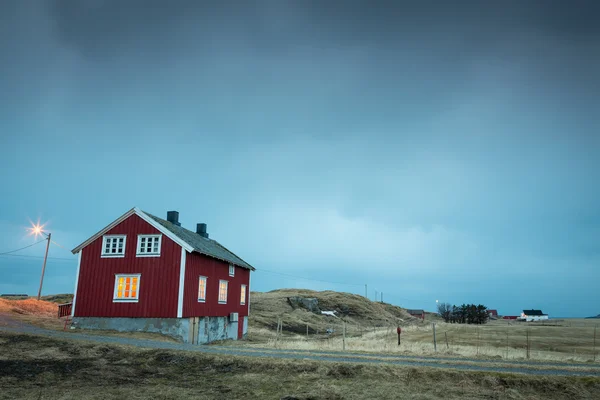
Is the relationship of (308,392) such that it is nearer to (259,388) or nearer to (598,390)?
(259,388)

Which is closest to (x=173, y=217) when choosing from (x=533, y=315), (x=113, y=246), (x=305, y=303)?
(x=113, y=246)

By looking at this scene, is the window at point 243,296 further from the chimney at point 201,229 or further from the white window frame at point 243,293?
the chimney at point 201,229

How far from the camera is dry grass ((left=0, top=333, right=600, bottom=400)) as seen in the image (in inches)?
586

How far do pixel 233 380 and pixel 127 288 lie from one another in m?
17.2

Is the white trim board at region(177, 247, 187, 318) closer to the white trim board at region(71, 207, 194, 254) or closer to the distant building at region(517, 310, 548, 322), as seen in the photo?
the white trim board at region(71, 207, 194, 254)

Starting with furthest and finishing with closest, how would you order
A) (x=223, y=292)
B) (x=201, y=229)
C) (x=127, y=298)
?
(x=201, y=229), (x=223, y=292), (x=127, y=298)

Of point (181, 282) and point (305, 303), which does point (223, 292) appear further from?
point (305, 303)

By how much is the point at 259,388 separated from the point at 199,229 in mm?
29483

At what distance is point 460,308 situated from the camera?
347 feet

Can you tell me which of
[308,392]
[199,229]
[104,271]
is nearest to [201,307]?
[104,271]

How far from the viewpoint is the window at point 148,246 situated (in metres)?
31.5

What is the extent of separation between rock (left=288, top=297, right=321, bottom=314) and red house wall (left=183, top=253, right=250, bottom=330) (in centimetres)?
3535

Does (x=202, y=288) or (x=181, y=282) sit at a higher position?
(x=181, y=282)

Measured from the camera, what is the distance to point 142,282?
103 feet
